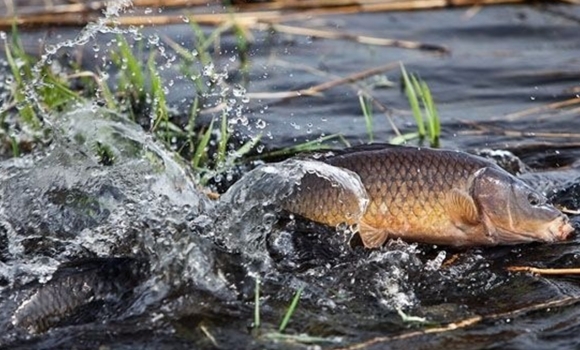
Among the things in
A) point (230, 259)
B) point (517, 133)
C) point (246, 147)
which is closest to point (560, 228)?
point (230, 259)

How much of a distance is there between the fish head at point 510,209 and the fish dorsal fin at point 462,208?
2 cm

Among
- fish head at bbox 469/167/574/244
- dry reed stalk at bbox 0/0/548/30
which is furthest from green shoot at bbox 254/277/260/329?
dry reed stalk at bbox 0/0/548/30

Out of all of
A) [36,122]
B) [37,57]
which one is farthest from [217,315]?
[37,57]

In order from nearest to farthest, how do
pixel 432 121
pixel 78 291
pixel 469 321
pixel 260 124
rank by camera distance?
1. pixel 469 321
2. pixel 78 291
3. pixel 432 121
4. pixel 260 124

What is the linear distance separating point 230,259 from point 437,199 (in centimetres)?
72

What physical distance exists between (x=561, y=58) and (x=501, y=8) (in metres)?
1.07

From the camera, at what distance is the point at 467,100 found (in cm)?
654

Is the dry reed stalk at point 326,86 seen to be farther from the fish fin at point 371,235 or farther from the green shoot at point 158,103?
the fish fin at point 371,235

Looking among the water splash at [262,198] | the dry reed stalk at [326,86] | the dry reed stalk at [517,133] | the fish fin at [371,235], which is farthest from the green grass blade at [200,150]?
the dry reed stalk at [517,133]

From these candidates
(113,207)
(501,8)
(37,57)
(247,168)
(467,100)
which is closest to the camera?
(113,207)

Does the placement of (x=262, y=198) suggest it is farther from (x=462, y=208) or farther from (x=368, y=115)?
(x=368, y=115)

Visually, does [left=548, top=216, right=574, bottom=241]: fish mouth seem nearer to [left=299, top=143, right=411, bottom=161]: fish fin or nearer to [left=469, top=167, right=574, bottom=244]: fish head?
[left=469, top=167, right=574, bottom=244]: fish head

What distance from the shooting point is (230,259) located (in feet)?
13.9

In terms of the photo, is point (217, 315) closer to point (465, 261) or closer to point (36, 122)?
point (465, 261)
